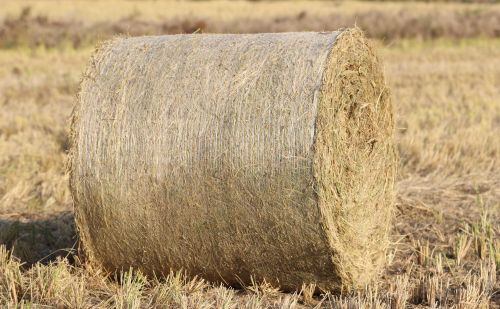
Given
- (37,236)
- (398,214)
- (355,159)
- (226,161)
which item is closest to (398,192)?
(398,214)

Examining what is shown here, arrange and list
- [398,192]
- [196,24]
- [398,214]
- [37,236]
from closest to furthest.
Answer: [37,236] → [398,214] → [398,192] → [196,24]

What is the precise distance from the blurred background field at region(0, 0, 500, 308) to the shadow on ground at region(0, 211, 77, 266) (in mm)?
11

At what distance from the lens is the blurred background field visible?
4750mm

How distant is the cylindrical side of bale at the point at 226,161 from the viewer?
4.51 m

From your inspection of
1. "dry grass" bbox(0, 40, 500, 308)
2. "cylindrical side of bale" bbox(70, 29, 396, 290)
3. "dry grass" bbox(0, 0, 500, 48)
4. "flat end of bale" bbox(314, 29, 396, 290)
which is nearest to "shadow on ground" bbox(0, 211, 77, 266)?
"dry grass" bbox(0, 40, 500, 308)

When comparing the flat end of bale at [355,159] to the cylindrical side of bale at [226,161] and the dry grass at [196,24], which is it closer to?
the cylindrical side of bale at [226,161]

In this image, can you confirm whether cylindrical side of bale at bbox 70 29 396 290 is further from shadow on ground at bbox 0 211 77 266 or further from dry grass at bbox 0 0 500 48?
dry grass at bbox 0 0 500 48

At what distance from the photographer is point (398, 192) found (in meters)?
7.11

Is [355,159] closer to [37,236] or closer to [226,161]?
[226,161]

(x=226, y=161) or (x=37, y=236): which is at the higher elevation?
(x=226, y=161)

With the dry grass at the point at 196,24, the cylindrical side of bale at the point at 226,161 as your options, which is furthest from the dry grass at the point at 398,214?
the dry grass at the point at 196,24

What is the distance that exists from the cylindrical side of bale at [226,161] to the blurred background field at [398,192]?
0.72 feet

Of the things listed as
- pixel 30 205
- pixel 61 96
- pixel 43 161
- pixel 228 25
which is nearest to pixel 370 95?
pixel 30 205

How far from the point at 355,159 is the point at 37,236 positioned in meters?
2.57
